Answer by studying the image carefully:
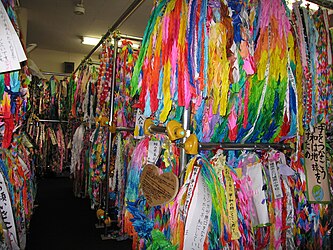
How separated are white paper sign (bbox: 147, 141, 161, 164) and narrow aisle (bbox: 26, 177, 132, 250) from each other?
65.6 inches

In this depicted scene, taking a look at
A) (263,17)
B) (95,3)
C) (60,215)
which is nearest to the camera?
(263,17)

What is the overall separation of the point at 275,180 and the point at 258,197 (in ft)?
0.49

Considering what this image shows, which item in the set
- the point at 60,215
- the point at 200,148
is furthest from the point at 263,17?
the point at 60,215

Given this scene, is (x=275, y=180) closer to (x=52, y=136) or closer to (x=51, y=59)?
(x=52, y=136)

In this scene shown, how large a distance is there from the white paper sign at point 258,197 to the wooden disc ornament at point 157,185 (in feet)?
1.36

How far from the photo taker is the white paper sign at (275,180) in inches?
54.5

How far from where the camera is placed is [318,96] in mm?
1515

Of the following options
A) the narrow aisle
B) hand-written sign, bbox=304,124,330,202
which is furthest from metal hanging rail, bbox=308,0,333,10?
the narrow aisle

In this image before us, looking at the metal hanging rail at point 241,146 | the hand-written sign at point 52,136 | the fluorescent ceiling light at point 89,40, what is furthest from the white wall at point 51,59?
the metal hanging rail at point 241,146

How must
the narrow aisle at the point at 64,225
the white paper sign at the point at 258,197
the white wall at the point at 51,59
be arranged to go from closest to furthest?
the white paper sign at the point at 258,197
the narrow aisle at the point at 64,225
the white wall at the point at 51,59

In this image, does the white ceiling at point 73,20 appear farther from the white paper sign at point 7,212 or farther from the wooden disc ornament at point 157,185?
the white paper sign at point 7,212

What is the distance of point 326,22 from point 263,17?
567 mm

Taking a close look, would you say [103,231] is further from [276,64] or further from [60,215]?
[276,64]

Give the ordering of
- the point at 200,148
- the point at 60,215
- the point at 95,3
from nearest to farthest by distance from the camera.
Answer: the point at 200,148 < the point at 60,215 < the point at 95,3
